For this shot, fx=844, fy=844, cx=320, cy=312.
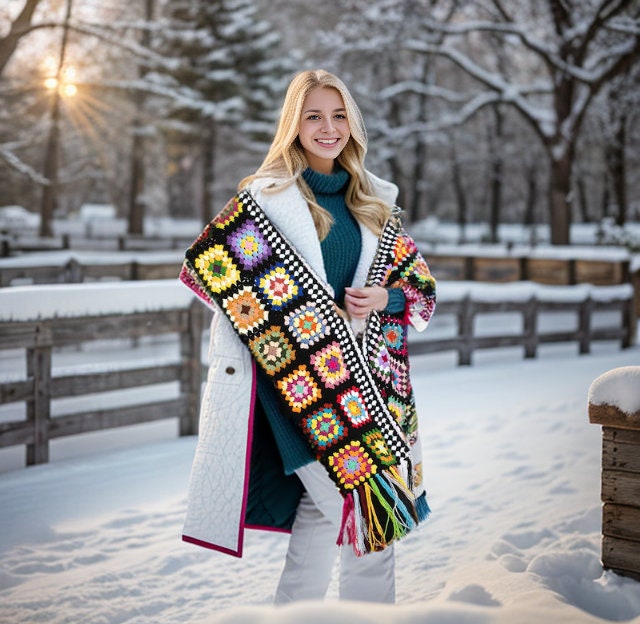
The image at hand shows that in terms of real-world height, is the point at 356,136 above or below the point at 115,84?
below

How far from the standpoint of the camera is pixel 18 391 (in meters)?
5.16

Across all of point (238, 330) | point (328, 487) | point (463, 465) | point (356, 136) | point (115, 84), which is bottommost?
point (463, 465)

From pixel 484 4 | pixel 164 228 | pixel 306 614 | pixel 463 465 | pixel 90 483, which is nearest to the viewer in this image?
pixel 306 614

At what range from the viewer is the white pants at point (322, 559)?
→ 2.71 meters

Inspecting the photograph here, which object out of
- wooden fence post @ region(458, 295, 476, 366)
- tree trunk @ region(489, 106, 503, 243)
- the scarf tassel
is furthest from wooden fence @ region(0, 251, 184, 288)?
tree trunk @ region(489, 106, 503, 243)

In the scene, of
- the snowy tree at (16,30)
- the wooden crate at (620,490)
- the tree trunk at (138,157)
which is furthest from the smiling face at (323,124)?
the tree trunk at (138,157)

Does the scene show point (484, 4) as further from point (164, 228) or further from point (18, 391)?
point (164, 228)

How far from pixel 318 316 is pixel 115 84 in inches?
809

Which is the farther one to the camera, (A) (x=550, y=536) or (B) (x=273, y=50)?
(B) (x=273, y=50)

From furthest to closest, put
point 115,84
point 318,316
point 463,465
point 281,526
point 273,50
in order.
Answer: point 273,50 → point 115,84 → point 463,465 → point 281,526 → point 318,316

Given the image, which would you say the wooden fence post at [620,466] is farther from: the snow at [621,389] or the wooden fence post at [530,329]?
the wooden fence post at [530,329]

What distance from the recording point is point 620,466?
11.6 feet

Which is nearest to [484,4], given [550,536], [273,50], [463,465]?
[273,50]

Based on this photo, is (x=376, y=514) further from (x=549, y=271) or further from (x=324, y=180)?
(x=549, y=271)
